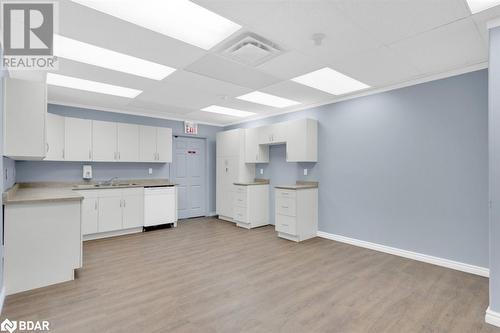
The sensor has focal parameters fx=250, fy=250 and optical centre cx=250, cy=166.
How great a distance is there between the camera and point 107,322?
2125mm

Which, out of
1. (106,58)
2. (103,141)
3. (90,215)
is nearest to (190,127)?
(103,141)

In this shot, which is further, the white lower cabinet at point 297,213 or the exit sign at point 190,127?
the exit sign at point 190,127

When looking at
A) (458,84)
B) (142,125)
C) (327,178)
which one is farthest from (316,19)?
(142,125)

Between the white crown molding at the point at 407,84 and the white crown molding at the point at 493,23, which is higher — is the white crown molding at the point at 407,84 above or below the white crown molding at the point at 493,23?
below

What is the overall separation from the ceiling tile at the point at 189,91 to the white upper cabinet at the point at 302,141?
133cm

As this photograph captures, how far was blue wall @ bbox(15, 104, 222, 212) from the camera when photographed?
15.0 feet

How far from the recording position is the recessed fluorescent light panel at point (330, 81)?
354cm

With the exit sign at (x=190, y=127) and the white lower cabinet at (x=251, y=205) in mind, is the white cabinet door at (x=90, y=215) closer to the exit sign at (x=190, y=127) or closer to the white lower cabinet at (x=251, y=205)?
the exit sign at (x=190, y=127)

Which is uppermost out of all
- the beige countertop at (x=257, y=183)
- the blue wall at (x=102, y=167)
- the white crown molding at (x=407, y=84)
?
the white crown molding at (x=407, y=84)

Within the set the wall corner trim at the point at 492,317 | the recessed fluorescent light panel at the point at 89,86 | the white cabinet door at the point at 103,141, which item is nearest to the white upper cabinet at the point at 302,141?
the recessed fluorescent light panel at the point at 89,86

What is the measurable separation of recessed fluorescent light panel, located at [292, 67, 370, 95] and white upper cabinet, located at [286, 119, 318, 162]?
0.81m

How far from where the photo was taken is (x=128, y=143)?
5.36 metres

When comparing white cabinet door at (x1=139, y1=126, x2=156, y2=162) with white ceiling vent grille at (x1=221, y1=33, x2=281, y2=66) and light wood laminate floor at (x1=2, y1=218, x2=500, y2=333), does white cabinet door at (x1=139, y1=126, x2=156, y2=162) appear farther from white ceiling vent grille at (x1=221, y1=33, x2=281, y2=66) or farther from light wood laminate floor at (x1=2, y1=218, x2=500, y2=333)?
white ceiling vent grille at (x1=221, y1=33, x2=281, y2=66)

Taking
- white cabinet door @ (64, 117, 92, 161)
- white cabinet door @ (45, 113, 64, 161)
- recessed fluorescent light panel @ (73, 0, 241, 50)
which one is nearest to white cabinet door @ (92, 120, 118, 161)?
white cabinet door @ (64, 117, 92, 161)
